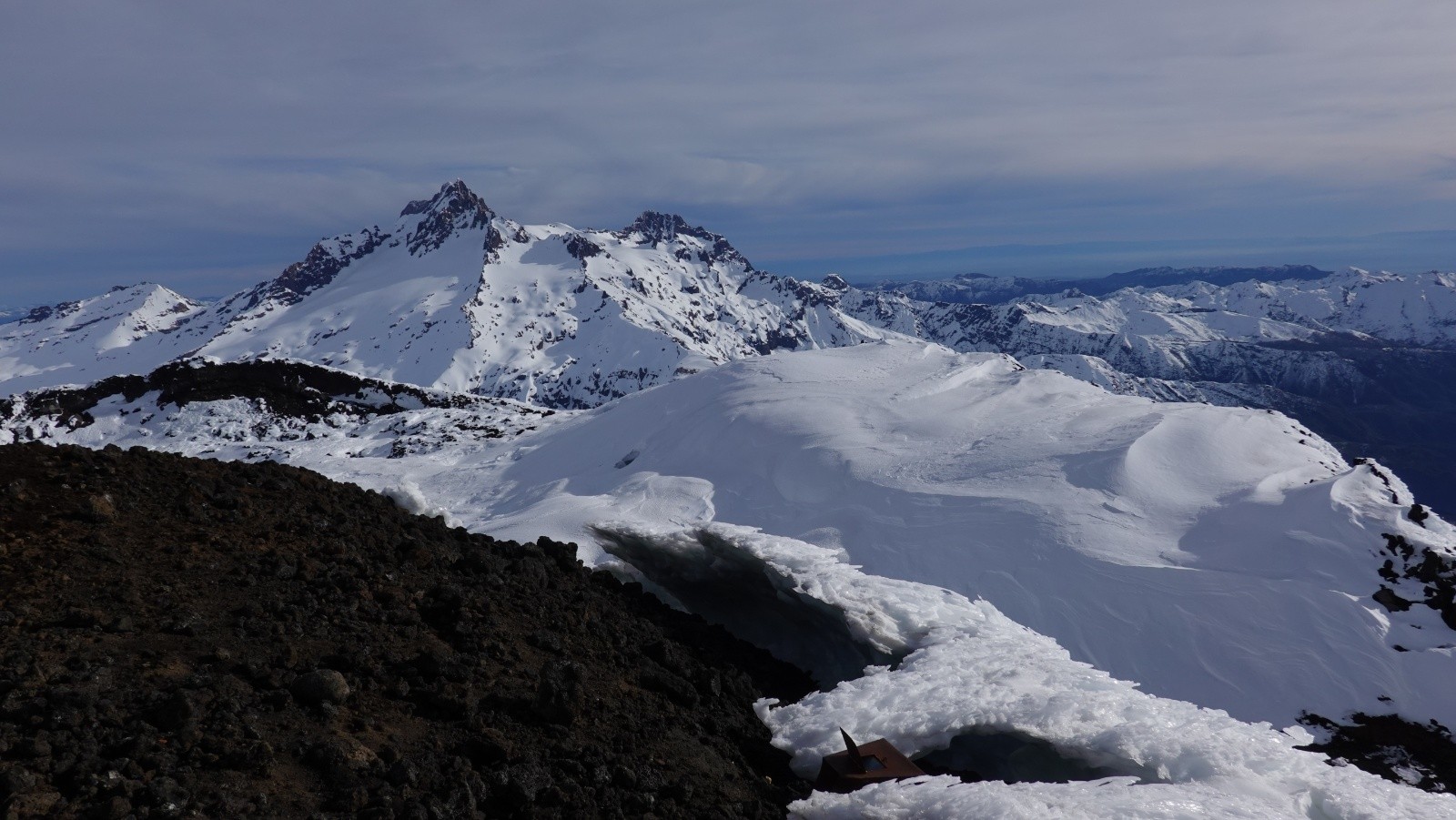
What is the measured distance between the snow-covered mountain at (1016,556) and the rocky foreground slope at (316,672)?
5.75 feet

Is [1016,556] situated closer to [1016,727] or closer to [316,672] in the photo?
[1016,727]

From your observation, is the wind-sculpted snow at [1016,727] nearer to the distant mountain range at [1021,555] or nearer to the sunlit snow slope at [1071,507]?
the distant mountain range at [1021,555]

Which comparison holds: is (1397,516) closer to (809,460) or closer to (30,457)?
(809,460)

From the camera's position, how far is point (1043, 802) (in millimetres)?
7559

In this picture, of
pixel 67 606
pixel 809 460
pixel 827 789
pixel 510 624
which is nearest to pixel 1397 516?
pixel 809 460

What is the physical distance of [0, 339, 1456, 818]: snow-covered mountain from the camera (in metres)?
9.62

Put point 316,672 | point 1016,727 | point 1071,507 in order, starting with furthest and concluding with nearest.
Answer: point 1071,507, point 1016,727, point 316,672

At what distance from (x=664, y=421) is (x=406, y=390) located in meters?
44.5

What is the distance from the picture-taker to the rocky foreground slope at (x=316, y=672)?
6.13 m

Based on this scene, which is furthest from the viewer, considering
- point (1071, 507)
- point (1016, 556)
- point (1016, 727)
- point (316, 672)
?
point (1071, 507)

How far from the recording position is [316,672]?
7395 millimetres

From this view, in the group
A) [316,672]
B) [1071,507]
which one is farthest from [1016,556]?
[316,672]

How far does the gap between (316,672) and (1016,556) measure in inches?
843

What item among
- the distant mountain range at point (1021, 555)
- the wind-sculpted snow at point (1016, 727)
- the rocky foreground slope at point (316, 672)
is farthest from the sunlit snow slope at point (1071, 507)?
the rocky foreground slope at point (316, 672)
